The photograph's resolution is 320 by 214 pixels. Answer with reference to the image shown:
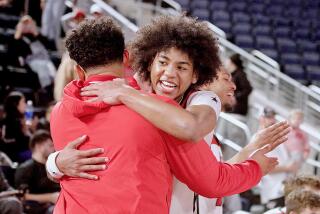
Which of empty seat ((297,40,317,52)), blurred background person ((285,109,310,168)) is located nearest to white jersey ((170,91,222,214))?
blurred background person ((285,109,310,168))

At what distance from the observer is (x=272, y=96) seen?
1110cm

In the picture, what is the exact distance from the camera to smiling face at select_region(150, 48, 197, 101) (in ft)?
10.3

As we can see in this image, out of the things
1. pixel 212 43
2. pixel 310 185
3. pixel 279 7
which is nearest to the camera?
pixel 212 43

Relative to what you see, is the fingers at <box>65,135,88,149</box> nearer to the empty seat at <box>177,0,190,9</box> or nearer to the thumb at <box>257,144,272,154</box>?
the thumb at <box>257,144,272,154</box>

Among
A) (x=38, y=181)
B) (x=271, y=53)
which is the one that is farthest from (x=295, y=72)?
(x=38, y=181)

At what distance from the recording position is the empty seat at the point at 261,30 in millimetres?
13945

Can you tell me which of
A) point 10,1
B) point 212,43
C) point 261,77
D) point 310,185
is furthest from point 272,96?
point 212,43

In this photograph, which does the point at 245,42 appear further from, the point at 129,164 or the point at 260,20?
the point at 129,164

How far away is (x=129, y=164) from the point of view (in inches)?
111

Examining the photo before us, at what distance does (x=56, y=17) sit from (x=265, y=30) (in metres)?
5.16

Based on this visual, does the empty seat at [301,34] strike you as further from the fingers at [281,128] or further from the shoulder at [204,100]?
the shoulder at [204,100]

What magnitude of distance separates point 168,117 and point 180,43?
502 millimetres

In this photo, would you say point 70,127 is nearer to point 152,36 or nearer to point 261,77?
point 152,36

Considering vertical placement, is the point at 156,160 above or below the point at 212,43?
below
